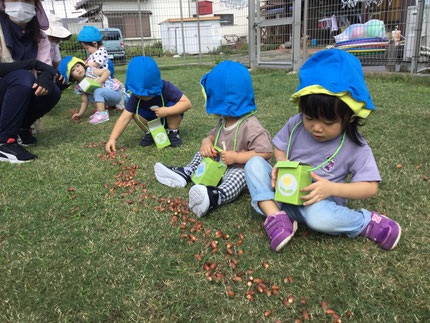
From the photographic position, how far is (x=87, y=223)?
2.31m

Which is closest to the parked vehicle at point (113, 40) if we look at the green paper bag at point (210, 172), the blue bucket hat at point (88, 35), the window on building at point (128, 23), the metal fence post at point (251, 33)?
the window on building at point (128, 23)

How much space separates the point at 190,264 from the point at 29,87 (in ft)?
9.88

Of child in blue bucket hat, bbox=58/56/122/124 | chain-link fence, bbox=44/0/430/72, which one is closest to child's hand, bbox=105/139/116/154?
child in blue bucket hat, bbox=58/56/122/124

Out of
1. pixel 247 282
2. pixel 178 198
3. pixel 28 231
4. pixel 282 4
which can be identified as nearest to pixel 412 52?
pixel 282 4

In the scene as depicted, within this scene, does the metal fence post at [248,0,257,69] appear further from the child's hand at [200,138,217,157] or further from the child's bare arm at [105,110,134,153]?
the child's hand at [200,138,217,157]

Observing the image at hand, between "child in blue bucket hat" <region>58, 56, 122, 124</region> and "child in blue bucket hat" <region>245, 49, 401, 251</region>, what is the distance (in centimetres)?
415

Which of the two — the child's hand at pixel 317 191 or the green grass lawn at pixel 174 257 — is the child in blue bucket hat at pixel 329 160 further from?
the green grass lawn at pixel 174 257

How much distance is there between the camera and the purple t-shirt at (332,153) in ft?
6.17

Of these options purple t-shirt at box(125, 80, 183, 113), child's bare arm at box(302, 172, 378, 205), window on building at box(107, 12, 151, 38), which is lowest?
child's bare arm at box(302, 172, 378, 205)

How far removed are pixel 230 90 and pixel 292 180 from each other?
94cm

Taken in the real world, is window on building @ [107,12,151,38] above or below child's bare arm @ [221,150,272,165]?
above

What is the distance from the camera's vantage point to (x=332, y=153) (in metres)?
2.00

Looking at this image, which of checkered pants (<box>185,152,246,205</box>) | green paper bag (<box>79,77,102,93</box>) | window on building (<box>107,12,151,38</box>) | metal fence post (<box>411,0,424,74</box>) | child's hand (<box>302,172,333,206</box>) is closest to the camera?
child's hand (<box>302,172,333,206</box>)

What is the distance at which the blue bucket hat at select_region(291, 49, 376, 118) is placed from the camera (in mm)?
1685
